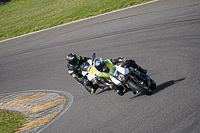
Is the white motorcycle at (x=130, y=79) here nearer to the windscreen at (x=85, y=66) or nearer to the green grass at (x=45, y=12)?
the windscreen at (x=85, y=66)

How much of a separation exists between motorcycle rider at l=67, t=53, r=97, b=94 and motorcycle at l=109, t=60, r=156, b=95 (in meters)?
1.45

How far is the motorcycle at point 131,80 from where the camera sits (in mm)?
7691

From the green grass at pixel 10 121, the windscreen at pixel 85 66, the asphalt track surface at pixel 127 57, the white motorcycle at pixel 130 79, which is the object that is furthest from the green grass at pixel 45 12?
the white motorcycle at pixel 130 79

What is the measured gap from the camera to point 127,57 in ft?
38.7

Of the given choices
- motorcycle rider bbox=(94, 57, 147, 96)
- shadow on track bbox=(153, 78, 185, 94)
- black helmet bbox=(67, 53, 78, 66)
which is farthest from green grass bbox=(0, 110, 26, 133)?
shadow on track bbox=(153, 78, 185, 94)

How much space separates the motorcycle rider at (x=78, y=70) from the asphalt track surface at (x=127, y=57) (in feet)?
1.36

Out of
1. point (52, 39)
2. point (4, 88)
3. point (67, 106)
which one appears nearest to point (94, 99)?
point (67, 106)

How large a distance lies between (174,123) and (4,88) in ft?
31.0

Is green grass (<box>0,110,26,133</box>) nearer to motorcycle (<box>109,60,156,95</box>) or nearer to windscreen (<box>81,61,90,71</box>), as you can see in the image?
windscreen (<box>81,61,90,71</box>)

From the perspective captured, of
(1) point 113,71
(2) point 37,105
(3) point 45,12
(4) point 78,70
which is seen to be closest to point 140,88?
(1) point 113,71

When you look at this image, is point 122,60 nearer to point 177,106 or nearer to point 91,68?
point 91,68

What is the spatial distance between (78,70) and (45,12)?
14.7 metres

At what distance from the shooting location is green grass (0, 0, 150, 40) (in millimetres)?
18703

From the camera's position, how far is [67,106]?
9.93 metres
